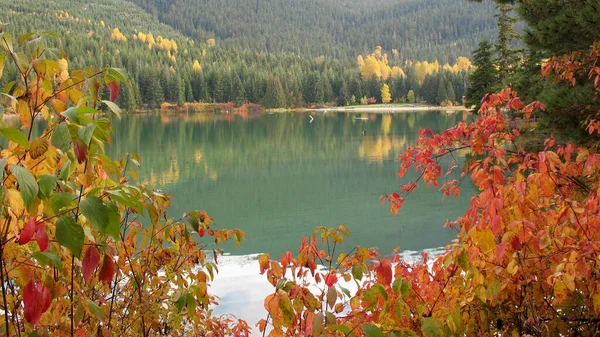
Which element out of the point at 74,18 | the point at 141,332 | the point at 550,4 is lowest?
the point at 141,332

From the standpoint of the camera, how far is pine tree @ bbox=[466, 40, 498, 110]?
1314 inches

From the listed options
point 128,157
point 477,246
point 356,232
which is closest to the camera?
point 477,246

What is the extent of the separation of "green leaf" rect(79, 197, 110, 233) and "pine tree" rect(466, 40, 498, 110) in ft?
111

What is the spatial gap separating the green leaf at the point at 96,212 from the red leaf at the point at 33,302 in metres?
0.33

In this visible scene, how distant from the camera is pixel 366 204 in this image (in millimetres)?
16172

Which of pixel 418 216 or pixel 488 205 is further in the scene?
pixel 418 216

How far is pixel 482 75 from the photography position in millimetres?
33688

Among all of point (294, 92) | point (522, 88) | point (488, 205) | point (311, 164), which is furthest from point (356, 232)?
point (294, 92)

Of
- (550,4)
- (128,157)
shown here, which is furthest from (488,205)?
(550,4)

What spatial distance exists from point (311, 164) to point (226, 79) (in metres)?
78.7

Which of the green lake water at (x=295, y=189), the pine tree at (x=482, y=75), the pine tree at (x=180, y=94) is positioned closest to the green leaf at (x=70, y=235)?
the green lake water at (x=295, y=189)

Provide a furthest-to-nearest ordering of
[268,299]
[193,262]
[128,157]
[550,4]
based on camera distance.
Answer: [550,4] → [193,262] → [128,157] → [268,299]

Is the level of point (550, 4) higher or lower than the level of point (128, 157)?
higher

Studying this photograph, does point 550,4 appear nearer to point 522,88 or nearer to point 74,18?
point 522,88
